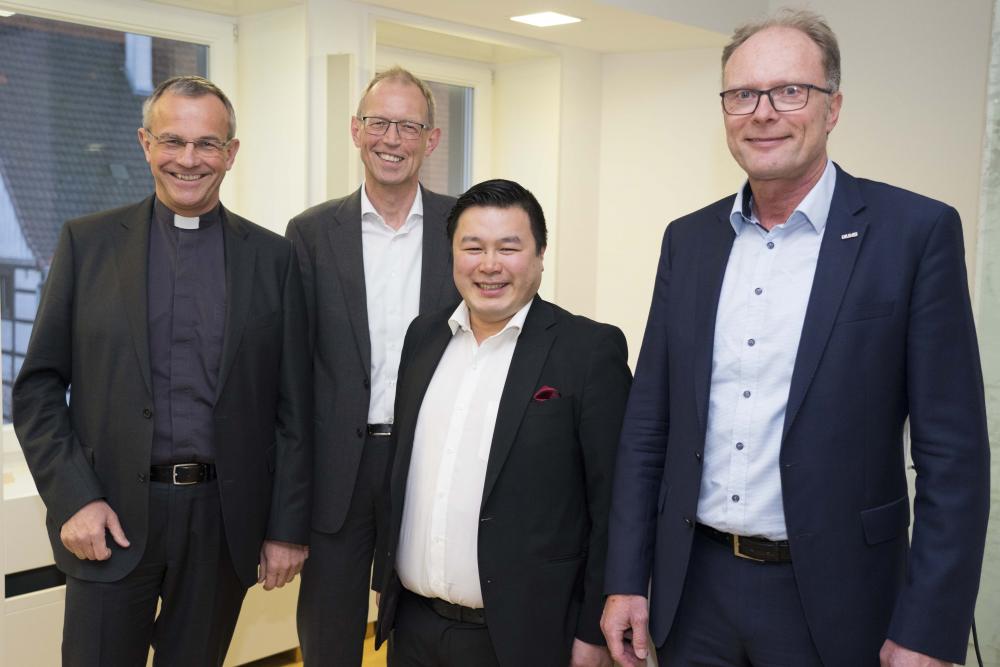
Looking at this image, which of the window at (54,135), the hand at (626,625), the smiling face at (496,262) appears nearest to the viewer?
the hand at (626,625)

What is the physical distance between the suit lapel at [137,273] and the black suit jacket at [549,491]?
630mm

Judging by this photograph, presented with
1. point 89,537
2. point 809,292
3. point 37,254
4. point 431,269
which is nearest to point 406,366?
point 431,269

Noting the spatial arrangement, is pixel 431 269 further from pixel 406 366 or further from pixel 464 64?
pixel 464 64

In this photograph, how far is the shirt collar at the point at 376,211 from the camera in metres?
2.59

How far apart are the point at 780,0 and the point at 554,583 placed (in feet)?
→ 11.2

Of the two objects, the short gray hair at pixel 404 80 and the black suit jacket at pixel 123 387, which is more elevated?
the short gray hair at pixel 404 80

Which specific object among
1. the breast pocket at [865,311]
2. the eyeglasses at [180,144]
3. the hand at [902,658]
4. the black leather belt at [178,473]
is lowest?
the hand at [902,658]

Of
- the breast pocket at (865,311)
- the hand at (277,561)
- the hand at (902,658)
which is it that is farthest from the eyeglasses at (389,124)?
the hand at (902,658)

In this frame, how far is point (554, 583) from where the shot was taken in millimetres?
1902

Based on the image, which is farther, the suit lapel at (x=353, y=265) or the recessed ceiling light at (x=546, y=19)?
the recessed ceiling light at (x=546, y=19)

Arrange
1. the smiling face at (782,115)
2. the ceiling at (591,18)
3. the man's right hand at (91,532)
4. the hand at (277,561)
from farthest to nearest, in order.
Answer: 1. the ceiling at (591,18)
2. the hand at (277,561)
3. the man's right hand at (91,532)
4. the smiling face at (782,115)

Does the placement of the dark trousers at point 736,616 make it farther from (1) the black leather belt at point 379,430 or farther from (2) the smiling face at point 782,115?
(1) the black leather belt at point 379,430

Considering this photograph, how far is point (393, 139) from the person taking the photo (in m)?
2.54

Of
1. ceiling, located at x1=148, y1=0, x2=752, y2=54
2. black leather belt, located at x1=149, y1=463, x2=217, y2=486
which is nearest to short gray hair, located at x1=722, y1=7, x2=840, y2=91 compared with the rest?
black leather belt, located at x1=149, y1=463, x2=217, y2=486
